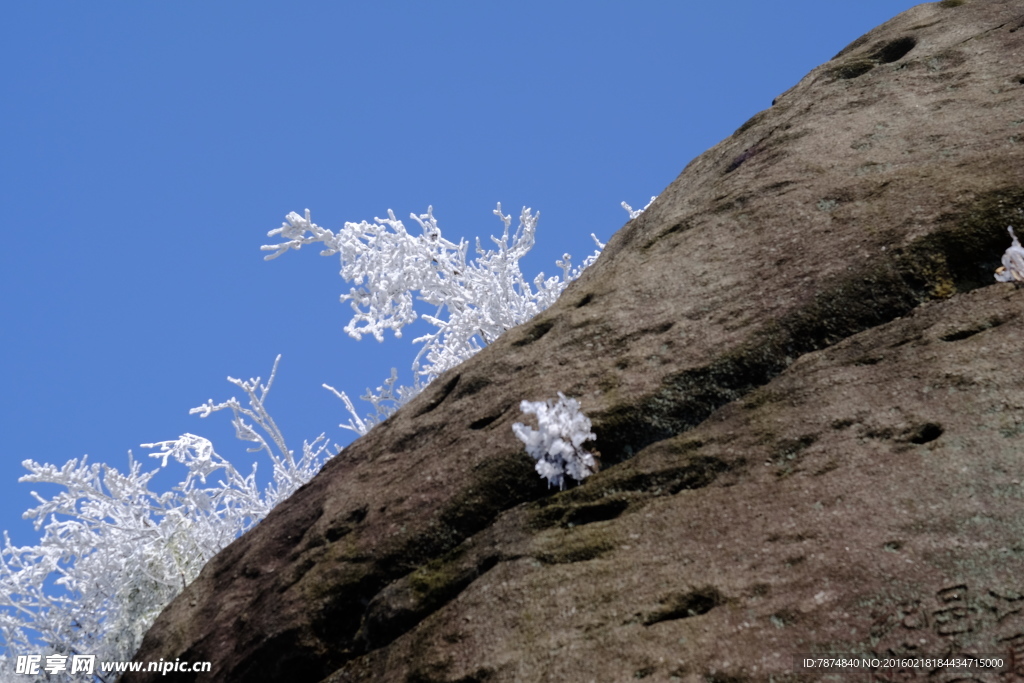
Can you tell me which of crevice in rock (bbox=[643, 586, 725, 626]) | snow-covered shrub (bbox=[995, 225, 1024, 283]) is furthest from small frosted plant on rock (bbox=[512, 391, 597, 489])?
snow-covered shrub (bbox=[995, 225, 1024, 283])

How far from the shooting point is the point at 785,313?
→ 15.0ft

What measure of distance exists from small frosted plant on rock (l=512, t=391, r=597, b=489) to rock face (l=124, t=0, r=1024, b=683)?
3.8 inches

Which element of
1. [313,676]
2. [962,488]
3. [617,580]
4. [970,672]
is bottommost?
[970,672]

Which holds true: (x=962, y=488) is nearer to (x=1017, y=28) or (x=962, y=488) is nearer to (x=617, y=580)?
(x=617, y=580)

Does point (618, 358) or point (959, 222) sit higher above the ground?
point (618, 358)

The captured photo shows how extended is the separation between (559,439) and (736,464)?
2.80ft

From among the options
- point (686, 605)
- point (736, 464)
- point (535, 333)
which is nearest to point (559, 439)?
point (736, 464)

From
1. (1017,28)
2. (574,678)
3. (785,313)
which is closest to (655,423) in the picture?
(785,313)

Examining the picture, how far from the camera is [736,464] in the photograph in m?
4.08

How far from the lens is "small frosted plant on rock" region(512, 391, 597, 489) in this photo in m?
4.47

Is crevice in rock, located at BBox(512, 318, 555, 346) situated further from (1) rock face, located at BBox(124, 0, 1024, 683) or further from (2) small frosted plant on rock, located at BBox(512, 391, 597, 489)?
(2) small frosted plant on rock, located at BBox(512, 391, 597, 489)

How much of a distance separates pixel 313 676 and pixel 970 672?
9.49ft

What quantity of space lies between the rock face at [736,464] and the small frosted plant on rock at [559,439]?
0.32 ft

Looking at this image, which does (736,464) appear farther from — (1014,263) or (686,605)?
(1014,263)
